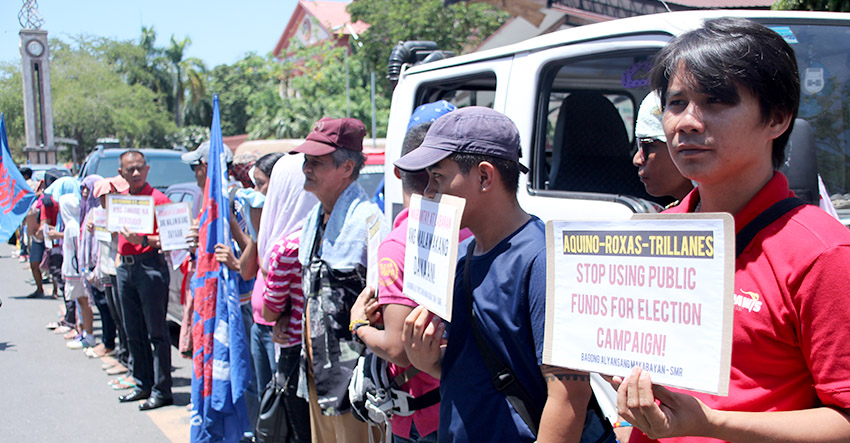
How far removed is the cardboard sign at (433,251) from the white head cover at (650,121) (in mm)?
955

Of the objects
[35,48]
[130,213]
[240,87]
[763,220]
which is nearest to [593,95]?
[763,220]

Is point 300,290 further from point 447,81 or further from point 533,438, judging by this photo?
point 533,438

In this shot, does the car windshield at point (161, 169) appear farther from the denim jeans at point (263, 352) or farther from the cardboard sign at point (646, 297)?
the cardboard sign at point (646, 297)

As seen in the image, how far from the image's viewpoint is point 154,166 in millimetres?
10836

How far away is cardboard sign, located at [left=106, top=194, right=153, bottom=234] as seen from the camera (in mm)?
5852

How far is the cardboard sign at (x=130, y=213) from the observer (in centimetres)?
585

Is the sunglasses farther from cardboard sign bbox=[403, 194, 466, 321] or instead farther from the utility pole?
the utility pole

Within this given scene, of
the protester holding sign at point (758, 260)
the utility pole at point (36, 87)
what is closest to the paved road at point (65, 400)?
the protester holding sign at point (758, 260)

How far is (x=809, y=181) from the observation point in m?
2.10

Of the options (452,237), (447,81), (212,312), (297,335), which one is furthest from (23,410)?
(452,237)

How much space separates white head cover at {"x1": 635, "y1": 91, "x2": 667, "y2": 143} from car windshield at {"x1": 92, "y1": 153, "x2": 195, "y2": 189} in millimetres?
9359

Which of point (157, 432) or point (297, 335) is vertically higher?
point (297, 335)

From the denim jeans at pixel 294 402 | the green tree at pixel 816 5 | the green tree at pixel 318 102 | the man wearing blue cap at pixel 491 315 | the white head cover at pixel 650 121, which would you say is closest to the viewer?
the man wearing blue cap at pixel 491 315

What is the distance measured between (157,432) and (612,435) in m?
4.47
